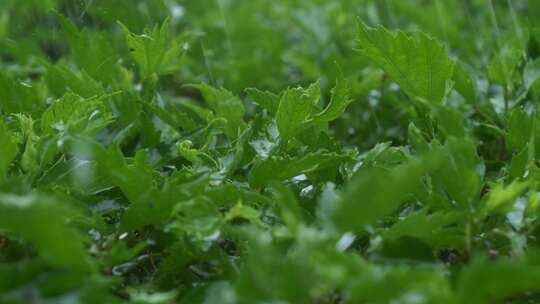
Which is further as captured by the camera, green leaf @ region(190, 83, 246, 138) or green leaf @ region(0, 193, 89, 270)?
green leaf @ region(190, 83, 246, 138)

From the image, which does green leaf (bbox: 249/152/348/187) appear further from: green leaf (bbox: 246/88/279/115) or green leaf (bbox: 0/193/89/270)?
green leaf (bbox: 0/193/89/270)

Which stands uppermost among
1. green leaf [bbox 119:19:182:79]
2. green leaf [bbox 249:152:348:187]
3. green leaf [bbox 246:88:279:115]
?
green leaf [bbox 119:19:182:79]

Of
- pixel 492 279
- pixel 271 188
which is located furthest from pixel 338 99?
pixel 492 279

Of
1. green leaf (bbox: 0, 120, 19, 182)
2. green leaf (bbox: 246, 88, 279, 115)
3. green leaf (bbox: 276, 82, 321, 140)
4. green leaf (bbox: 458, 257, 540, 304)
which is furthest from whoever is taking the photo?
green leaf (bbox: 246, 88, 279, 115)

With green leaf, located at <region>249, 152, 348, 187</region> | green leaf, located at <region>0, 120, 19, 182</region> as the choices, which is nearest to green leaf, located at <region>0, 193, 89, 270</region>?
green leaf, located at <region>0, 120, 19, 182</region>

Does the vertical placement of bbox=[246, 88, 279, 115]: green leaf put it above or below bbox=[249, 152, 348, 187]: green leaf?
above

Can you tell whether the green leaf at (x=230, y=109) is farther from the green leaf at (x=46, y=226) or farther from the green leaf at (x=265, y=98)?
the green leaf at (x=46, y=226)

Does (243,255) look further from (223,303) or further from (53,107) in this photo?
(53,107)

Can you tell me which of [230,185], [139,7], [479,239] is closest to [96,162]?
[230,185]
